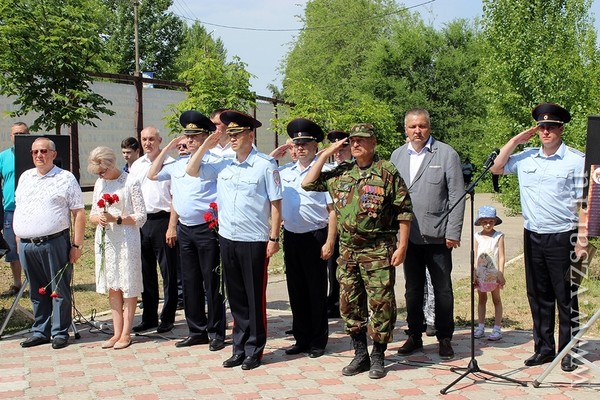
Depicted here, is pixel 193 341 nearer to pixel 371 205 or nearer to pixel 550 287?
pixel 371 205

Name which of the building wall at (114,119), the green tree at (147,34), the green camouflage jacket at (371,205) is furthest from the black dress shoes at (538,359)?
the green tree at (147,34)

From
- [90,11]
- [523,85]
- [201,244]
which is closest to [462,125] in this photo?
[523,85]

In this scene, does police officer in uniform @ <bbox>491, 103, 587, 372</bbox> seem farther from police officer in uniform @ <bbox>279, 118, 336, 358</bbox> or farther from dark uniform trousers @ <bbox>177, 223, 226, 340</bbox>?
dark uniform trousers @ <bbox>177, 223, 226, 340</bbox>

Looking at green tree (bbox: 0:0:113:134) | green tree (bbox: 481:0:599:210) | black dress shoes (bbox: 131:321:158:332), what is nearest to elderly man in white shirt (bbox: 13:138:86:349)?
black dress shoes (bbox: 131:321:158:332)

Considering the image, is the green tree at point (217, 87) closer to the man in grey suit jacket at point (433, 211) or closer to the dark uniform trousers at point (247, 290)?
the dark uniform trousers at point (247, 290)

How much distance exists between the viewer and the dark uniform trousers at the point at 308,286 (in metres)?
6.77

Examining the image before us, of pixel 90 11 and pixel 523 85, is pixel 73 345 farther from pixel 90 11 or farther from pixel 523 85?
pixel 523 85

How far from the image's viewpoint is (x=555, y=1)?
49.9 ft

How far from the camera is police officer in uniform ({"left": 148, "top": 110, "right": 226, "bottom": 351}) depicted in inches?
274

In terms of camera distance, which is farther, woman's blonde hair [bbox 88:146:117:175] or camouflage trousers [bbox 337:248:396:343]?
woman's blonde hair [bbox 88:146:117:175]

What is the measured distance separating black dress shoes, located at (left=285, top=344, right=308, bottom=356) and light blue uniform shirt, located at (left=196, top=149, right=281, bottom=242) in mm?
1026

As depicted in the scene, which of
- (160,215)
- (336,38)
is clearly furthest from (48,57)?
(336,38)

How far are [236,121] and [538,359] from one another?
303cm

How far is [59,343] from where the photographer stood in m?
7.18
